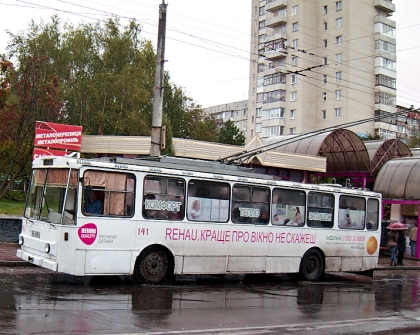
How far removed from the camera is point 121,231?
12102mm

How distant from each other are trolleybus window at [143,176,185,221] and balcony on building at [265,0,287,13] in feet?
196

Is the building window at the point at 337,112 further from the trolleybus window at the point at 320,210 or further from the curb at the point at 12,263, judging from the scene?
the curb at the point at 12,263

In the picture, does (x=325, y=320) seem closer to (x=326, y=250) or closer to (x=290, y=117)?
(x=326, y=250)

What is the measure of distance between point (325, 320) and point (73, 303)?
450cm

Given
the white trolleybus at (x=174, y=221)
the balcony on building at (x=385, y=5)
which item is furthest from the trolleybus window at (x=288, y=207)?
the balcony on building at (x=385, y=5)

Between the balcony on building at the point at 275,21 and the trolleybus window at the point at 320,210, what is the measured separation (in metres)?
55.2

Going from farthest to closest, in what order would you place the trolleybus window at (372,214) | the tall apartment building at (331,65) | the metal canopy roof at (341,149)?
the tall apartment building at (331,65)
the metal canopy roof at (341,149)
the trolleybus window at (372,214)

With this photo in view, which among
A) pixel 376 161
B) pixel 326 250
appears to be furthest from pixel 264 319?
pixel 376 161

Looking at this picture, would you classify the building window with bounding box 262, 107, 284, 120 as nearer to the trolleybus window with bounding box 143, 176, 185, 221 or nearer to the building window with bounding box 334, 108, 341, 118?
the building window with bounding box 334, 108, 341, 118

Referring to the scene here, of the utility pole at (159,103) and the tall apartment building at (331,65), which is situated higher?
the tall apartment building at (331,65)

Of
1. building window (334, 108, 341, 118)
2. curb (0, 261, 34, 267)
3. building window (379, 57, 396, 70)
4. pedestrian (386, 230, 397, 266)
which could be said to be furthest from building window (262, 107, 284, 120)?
curb (0, 261, 34, 267)

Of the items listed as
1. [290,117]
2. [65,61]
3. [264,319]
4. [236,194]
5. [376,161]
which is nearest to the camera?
[264,319]

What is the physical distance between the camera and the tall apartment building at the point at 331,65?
209 feet

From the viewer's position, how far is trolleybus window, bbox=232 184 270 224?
46.5 feet
